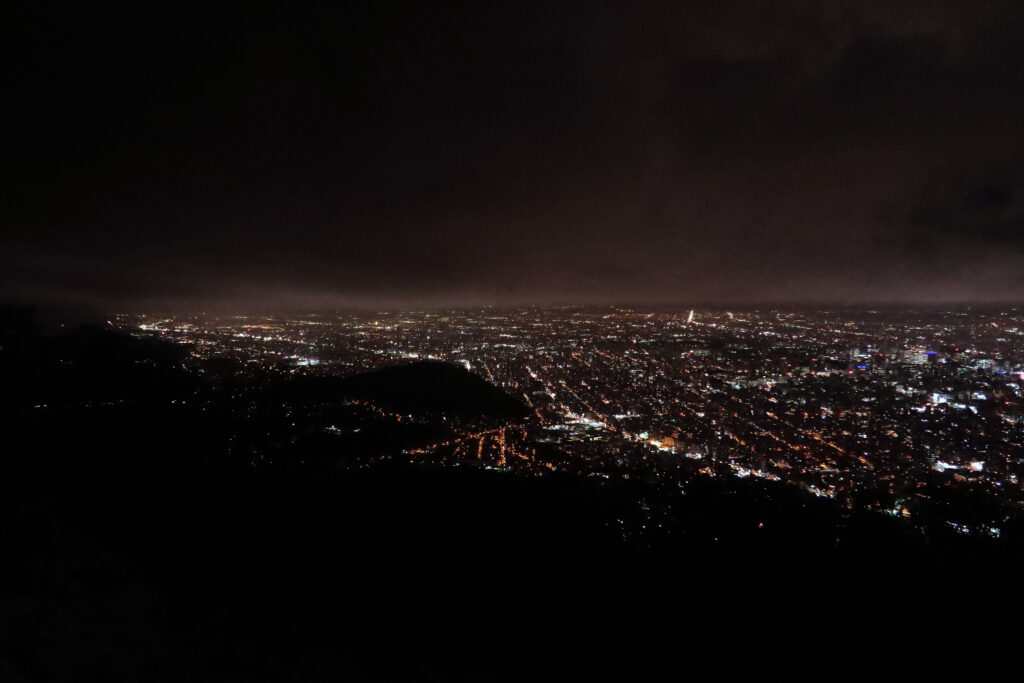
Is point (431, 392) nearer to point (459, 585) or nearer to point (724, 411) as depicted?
point (459, 585)

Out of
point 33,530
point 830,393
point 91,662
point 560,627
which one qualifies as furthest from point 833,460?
point 33,530

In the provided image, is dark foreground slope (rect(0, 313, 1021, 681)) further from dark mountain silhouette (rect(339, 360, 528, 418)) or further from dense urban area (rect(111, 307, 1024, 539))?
dark mountain silhouette (rect(339, 360, 528, 418))

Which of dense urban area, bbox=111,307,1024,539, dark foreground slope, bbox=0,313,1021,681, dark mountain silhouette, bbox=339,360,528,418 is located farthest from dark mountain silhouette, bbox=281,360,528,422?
dark foreground slope, bbox=0,313,1021,681

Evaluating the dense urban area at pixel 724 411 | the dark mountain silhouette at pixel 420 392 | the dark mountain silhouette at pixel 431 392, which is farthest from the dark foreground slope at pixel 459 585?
the dark mountain silhouette at pixel 431 392

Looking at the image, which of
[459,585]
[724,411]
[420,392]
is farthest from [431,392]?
[724,411]

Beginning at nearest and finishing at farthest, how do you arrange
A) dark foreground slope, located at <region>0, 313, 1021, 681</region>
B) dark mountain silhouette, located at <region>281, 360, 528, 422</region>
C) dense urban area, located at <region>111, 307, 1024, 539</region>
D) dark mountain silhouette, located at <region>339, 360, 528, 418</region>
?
dark foreground slope, located at <region>0, 313, 1021, 681</region>
dense urban area, located at <region>111, 307, 1024, 539</region>
dark mountain silhouette, located at <region>281, 360, 528, 422</region>
dark mountain silhouette, located at <region>339, 360, 528, 418</region>

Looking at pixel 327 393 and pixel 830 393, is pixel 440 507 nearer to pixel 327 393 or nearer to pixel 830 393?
pixel 327 393

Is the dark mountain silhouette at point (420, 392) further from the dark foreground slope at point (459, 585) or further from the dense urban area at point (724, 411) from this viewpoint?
the dark foreground slope at point (459, 585)
